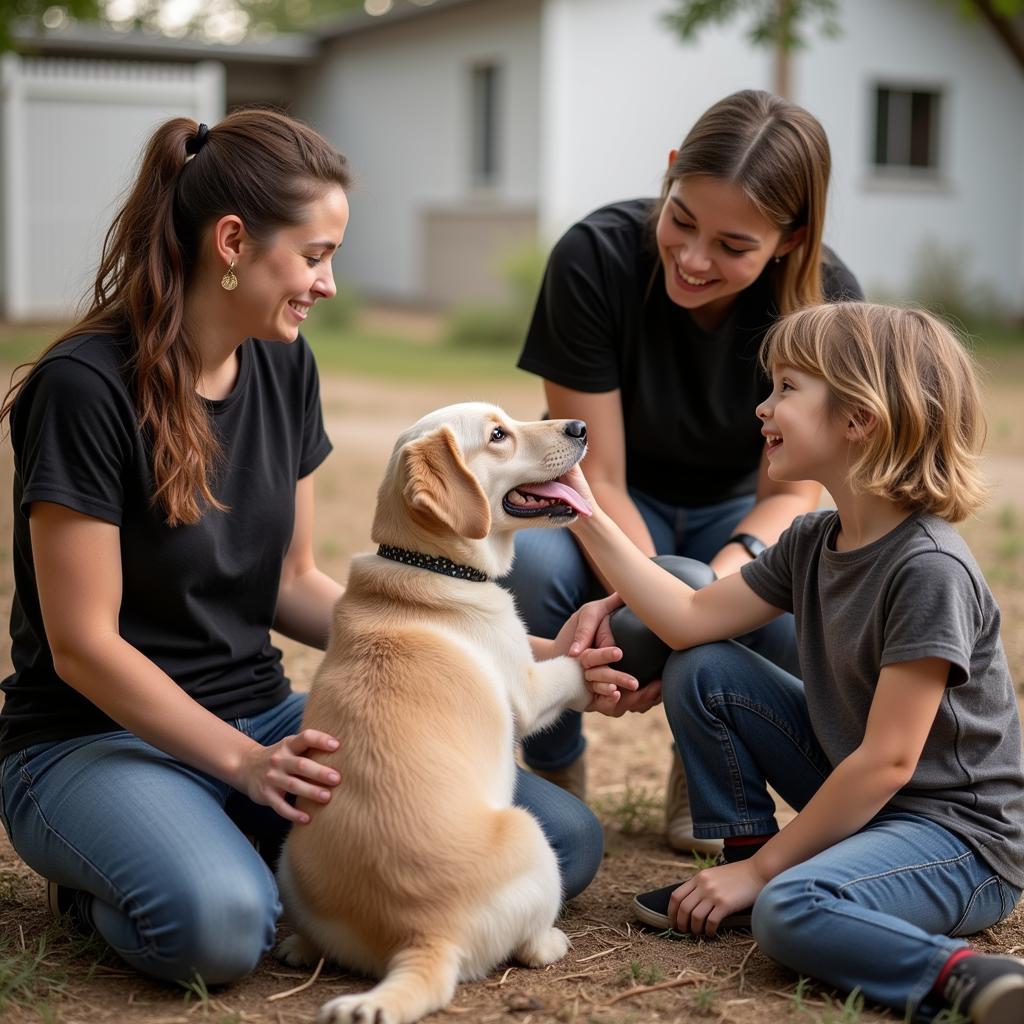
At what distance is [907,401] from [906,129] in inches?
751

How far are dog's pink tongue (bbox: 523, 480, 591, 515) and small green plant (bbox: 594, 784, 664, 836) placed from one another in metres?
1.22

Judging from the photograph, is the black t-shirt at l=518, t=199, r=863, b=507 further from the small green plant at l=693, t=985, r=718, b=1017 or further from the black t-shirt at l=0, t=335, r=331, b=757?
the small green plant at l=693, t=985, r=718, b=1017

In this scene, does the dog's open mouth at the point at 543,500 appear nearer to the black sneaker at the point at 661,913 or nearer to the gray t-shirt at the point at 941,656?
the gray t-shirt at the point at 941,656

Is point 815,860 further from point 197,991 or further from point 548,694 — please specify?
point 197,991

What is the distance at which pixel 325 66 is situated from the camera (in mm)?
25297

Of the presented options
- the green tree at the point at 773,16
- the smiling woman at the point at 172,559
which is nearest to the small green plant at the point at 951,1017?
the smiling woman at the point at 172,559

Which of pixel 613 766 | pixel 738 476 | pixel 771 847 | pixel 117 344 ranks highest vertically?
pixel 117 344

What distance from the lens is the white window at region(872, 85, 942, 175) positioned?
20.2 meters

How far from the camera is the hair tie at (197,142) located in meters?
3.20

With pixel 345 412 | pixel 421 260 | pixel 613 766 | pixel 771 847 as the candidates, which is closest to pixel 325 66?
pixel 421 260

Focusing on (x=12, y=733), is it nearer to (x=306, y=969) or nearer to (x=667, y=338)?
(x=306, y=969)

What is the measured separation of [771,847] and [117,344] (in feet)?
6.16

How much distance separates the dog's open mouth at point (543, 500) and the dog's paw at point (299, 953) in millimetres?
1121

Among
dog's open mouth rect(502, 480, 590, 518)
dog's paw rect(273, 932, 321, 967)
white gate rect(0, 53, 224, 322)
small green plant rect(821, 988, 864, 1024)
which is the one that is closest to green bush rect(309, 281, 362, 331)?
white gate rect(0, 53, 224, 322)
